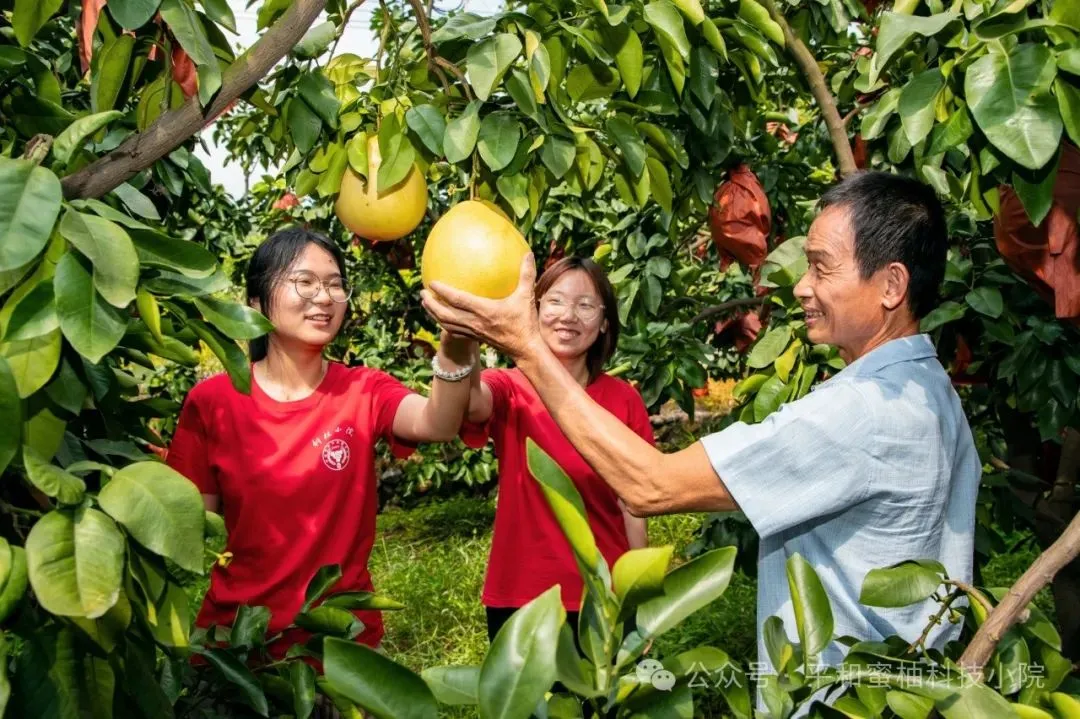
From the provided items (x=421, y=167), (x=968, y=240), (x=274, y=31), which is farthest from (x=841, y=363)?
(x=274, y=31)

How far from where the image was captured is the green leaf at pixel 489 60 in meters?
1.28

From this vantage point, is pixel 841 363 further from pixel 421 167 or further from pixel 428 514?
pixel 428 514

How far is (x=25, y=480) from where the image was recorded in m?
1.03

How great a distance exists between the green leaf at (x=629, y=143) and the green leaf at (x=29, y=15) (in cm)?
78

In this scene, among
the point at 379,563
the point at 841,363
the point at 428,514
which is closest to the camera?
the point at 841,363

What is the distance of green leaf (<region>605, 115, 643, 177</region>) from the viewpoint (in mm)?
1565

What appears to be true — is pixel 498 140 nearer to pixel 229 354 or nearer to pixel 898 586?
pixel 229 354

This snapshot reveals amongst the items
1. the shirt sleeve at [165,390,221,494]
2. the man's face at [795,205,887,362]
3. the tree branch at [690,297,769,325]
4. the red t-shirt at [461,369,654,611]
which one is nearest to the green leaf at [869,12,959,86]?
the man's face at [795,205,887,362]

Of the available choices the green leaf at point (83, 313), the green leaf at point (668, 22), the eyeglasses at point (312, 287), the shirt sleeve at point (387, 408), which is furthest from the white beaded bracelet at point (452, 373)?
the green leaf at point (83, 313)

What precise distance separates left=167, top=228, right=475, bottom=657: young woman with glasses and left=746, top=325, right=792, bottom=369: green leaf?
573mm

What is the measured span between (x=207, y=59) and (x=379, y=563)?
4376 millimetres

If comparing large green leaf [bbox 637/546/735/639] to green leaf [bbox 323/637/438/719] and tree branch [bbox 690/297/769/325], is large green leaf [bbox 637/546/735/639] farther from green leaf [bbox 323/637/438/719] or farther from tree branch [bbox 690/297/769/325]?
tree branch [bbox 690/297/769/325]

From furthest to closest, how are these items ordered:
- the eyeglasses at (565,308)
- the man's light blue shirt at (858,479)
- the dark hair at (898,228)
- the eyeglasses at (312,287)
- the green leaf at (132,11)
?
1. the eyeglasses at (565,308)
2. the eyeglasses at (312,287)
3. the dark hair at (898,228)
4. the man's light blue shirt at (858,479)
5. the green leaf at (132,11)

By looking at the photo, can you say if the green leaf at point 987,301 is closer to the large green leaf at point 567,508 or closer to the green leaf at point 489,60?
the green leaf at point 489,60
